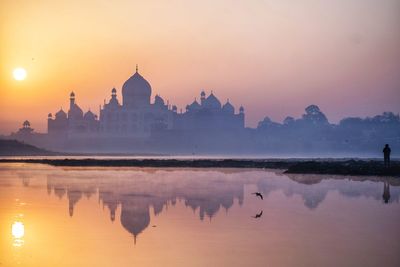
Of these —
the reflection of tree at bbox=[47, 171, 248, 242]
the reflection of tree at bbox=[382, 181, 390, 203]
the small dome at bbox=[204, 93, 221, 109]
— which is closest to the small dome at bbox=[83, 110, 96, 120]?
the small dome at bbox=[204, 93, 221, 109]

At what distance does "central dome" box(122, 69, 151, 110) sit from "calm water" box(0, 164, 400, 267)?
60968 mm

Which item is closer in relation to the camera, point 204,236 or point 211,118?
point 204,236

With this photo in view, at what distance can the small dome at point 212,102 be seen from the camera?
82062 mm

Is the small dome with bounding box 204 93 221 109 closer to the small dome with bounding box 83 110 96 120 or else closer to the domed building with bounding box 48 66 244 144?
the domed building with bounding box 48 66 244 144

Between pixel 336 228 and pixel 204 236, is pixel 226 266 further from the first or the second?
pixel 336 228

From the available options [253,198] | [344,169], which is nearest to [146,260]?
[253,198]

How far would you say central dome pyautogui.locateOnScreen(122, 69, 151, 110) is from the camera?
73.8m

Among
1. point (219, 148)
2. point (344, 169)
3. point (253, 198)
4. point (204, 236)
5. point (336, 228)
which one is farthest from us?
point (219, 148)

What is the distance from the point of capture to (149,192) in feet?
44.2

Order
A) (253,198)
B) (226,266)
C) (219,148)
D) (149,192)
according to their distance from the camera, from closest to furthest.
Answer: (226,266) → (253,198) → (149,192) → (219,148)

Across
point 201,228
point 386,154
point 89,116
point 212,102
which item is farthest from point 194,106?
point 201,228

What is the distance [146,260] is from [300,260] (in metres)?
1.38

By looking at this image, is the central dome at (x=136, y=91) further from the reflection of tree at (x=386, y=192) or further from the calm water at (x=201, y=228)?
the calm water at (x=201, y=228)

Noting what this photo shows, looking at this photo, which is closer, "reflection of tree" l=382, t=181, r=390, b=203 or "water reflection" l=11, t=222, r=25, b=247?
"water reflection" l=11, t=222, r=25, b=247
